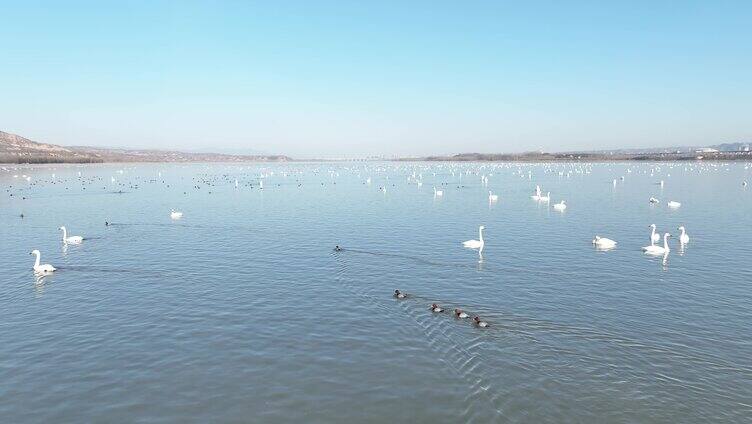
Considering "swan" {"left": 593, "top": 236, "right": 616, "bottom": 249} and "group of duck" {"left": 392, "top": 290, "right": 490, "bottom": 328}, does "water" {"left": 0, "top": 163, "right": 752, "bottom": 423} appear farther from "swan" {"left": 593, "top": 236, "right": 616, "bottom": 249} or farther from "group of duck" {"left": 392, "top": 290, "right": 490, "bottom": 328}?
"swan" {"left": 593, "top": 236, "right": 616, "bottom": 249}

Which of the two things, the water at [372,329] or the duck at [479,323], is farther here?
the duck at [479,323]

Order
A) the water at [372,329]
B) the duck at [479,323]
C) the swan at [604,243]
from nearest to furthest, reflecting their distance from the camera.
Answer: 1. the water at [372,329]
2. the duck at [479,323]
3. the swan at [604,243]

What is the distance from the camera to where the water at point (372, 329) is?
1402cm

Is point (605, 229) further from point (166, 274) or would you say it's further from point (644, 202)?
point (166, 274)

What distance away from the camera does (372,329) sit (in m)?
19.4

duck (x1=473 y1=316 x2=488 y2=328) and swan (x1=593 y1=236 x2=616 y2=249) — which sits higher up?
swan (x1=593 y1=236 x2=616 y2=249)

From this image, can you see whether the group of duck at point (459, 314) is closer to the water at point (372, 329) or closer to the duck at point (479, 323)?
the duck at point (479, 323)

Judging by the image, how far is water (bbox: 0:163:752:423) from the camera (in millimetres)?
14016

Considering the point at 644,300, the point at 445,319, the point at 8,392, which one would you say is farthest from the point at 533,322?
the point at 8,392

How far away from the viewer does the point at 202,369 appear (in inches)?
629

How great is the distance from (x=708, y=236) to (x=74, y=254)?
45.2 metres

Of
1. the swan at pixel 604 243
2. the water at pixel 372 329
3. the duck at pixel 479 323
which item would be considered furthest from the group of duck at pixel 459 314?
the swan at pixel 604 243

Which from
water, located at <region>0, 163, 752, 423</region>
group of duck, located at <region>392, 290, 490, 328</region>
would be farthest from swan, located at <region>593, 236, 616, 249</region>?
group of duck, located at <region>392, 290, 490, 328</region>

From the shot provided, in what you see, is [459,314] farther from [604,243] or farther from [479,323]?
[604,243]
